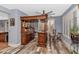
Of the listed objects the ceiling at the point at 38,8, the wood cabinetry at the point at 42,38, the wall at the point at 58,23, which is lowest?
the wood cabinetry at the point at 42,38

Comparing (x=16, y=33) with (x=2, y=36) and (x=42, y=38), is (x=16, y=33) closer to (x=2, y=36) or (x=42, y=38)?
(x=2, y=36)

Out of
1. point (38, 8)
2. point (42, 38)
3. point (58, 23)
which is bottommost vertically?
point (42, 38)

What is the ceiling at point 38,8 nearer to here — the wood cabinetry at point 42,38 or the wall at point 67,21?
the wall at point 67,21

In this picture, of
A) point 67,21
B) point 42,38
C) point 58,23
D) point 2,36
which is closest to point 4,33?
point 2,36

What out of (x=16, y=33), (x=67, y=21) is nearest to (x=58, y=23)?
(x=67, y=21)

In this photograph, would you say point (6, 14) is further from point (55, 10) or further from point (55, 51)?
point (55, 51)

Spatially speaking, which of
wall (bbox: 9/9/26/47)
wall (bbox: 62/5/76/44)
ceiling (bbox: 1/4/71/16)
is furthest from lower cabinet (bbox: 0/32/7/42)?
wall (bbox: 62/5/76/44)

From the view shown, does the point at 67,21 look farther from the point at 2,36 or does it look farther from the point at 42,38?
the point at 2,36

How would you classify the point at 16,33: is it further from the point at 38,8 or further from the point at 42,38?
the point at 38,8

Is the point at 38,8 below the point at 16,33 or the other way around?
the other way around

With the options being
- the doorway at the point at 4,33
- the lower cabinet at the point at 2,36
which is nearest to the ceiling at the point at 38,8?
the doorway at the point at 4,33

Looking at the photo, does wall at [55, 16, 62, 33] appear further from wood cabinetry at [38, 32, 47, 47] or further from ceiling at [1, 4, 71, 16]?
wood cabinetry at [38, 32, 47, 47]
